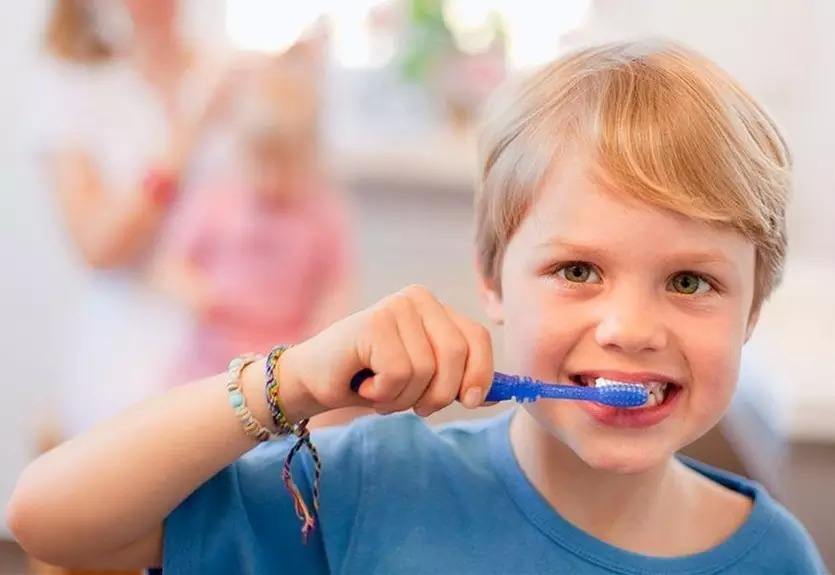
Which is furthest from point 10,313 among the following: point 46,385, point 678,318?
point 678,318

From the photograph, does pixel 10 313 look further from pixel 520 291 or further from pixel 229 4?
pixel 520 291

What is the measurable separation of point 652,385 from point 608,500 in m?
0.12

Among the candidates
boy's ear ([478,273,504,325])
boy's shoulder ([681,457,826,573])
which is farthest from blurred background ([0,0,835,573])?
boy's ear ([478,273,504,325])

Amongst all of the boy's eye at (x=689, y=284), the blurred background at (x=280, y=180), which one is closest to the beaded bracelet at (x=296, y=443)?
the boy's eye at (x=689, y=284)

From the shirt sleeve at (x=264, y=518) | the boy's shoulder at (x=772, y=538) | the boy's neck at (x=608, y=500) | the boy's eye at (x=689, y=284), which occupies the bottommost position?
the boy's shoulder at (x=772, y=538)

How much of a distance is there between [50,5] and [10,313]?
2.01 ft

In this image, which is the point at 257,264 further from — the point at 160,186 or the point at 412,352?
the point at 412,352

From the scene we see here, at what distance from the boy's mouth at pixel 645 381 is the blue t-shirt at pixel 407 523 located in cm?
11

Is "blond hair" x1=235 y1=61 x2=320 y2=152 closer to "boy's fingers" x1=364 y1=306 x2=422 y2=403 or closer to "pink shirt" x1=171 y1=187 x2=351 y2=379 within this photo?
"pink shirt" x1=171 y1=187 x2=351 y2=379

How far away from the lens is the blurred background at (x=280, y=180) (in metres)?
1.43

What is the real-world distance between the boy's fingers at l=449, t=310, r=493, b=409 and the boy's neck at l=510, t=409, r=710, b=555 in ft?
0.55

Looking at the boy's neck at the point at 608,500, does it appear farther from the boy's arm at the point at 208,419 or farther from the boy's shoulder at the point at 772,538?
the boy's arm at the point at 208,419

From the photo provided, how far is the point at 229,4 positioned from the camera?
1.87 metres

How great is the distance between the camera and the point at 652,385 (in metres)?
0.70
